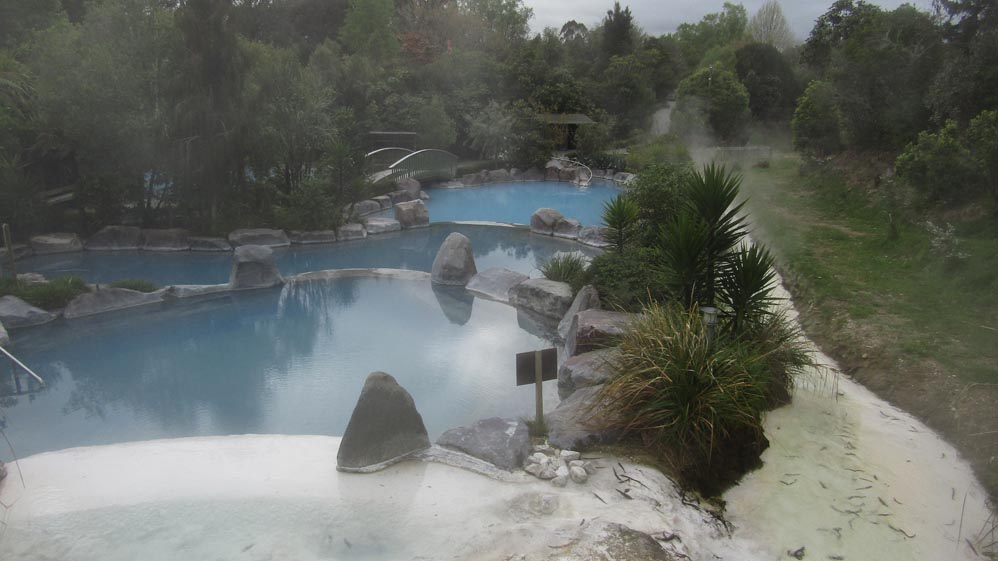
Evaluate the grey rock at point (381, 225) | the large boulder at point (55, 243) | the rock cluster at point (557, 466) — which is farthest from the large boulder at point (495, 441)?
the large boulder at point (55, 243)

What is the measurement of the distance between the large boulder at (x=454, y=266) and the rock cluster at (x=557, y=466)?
20.3 feet

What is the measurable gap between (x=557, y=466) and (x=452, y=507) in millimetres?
834

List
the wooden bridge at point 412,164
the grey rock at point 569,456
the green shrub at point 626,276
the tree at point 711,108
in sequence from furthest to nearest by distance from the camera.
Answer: the tree at point 711,108 < the wooden bridge at point 412,164 < the green shrub at point 626,276 < the grey rock at point 569,456

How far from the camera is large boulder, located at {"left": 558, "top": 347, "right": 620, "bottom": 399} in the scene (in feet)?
19.9

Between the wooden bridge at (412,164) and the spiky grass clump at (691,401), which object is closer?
the spiky grass clump at (691,401)

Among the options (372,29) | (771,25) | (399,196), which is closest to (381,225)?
(399,196)

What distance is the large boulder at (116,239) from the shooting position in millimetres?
12773

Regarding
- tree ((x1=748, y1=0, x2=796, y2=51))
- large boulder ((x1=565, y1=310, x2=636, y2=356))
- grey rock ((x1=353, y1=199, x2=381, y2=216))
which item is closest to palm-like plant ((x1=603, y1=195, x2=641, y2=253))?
large boulder ((x1=565, y1=310, x2=636, y2=356))

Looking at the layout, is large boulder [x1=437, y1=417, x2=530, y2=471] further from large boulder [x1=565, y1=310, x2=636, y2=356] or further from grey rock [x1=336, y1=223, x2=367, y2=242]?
grey rock [x1=336, y1=223, x2=367, y2=242]

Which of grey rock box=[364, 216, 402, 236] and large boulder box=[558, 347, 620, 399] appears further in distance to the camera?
grey rock box=[364, 216, 402, 236]

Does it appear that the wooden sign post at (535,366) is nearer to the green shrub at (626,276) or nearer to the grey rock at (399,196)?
the green shrub at (626,276)

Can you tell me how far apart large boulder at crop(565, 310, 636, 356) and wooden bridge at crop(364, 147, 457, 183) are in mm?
12111

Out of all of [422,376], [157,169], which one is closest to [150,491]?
[422,376]

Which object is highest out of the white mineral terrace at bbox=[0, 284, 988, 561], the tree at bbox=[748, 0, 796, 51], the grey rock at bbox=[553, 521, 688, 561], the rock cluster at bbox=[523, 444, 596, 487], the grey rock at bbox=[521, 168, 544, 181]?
the tree at bbox=[748, 0, 796, 51]
